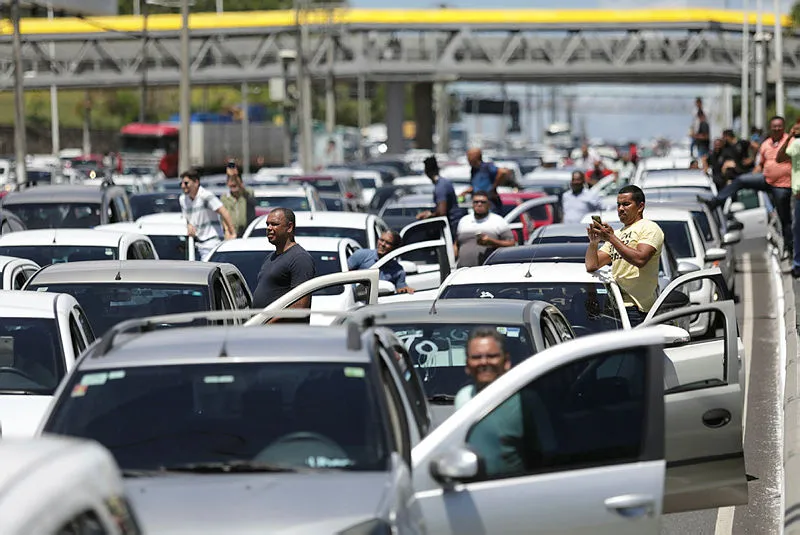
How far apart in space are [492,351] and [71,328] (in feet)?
12.5

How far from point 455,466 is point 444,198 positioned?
1597cm

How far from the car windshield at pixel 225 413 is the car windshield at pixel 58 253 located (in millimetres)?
9284

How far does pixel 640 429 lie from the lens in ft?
23.8

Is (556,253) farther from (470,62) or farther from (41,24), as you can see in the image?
(41,24)

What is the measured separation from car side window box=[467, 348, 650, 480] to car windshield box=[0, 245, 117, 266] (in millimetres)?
9277

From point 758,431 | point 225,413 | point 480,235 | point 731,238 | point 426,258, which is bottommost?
point 758,431

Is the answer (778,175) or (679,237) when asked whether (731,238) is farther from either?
(778,175)

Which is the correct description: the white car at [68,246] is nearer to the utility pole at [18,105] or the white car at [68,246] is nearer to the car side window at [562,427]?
the car side window at [562,427]

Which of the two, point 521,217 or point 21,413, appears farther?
point 521,217

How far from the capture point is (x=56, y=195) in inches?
920

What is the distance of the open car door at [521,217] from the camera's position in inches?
835

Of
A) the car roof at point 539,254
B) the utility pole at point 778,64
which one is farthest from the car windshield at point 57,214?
the utility pole at point 778,64

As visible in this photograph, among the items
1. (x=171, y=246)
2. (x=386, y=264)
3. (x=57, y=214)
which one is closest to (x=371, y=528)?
(x=386, y=264)

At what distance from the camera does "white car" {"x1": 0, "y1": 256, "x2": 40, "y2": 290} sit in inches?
538
